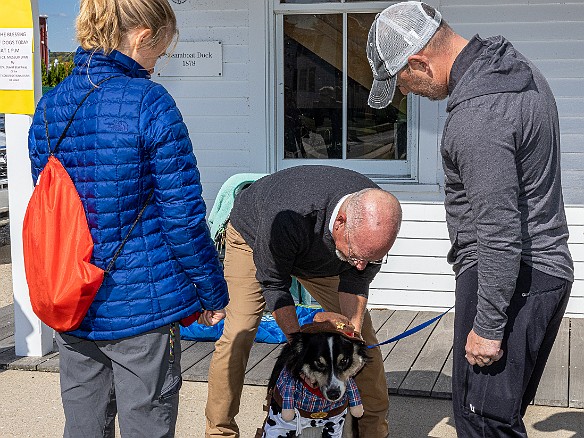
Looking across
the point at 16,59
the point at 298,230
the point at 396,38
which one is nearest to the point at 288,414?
the point at 298,230

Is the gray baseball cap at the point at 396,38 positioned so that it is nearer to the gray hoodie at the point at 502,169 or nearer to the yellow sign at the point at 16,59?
the gray hoodie at the point at 502,169

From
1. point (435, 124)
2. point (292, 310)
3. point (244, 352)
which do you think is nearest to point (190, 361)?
point (244, 352)

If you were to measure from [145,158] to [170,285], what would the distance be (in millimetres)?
393

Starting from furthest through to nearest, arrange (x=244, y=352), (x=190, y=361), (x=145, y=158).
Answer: (x=190, y=361)
(x=244, y=352)
(x=145, y=158)

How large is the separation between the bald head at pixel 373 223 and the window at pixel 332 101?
343 cm

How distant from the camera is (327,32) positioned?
635 centimetres

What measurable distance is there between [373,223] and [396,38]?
24.5 inches

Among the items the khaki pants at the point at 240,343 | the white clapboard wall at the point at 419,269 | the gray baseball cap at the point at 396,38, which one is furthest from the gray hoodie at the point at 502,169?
the white clapboard wall at the point at 419,269

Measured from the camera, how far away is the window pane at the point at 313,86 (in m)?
6.37

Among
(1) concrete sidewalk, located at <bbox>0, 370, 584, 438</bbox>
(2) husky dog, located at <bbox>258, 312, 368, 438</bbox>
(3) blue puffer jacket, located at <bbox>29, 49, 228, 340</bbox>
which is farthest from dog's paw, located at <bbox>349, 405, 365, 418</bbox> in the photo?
(3) blue puffer jacket, located at <bbox>29, 49, 228, 340</bbox>

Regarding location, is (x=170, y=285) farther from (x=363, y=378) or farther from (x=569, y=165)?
(x=569, y=165)

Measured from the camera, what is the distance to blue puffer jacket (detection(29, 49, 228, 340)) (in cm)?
240

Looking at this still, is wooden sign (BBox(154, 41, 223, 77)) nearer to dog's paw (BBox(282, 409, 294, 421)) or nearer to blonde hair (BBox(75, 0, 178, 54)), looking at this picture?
dog's paw (BBox(282, 409, 294, 421))

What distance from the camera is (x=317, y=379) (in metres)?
3.35
